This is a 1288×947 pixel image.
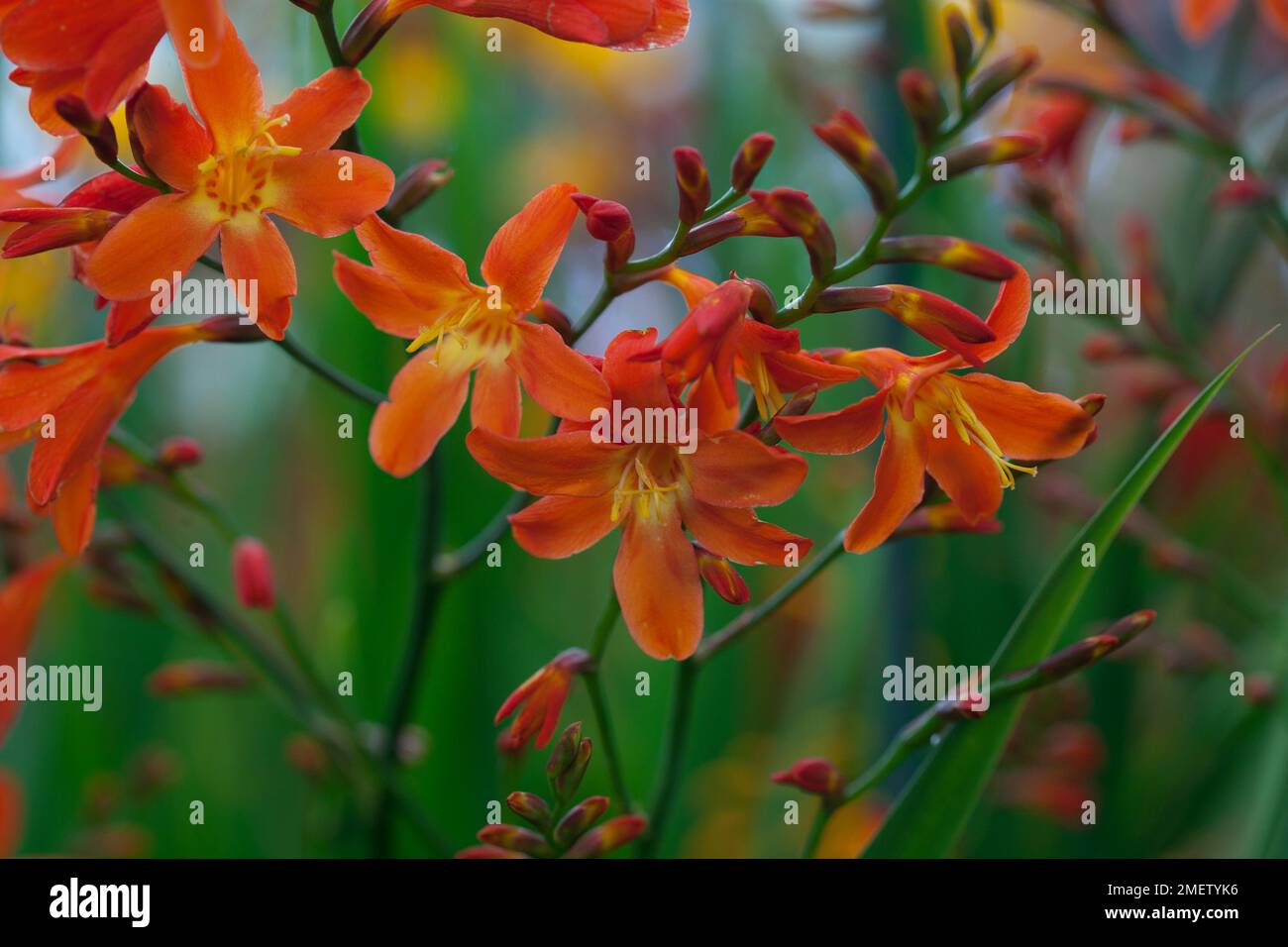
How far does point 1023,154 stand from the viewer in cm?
45

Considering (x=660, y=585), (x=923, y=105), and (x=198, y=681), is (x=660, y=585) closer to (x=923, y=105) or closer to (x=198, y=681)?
(x=923, y=105)

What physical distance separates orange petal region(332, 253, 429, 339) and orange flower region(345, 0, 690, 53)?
0.28 feet

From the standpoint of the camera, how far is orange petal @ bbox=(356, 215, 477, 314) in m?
0.42

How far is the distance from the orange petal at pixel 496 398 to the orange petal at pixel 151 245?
0.11 meters

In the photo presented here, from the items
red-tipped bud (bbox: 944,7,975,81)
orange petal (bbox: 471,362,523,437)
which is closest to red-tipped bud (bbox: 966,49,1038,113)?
red-tipped bud (bbox: 944,7,975,81)

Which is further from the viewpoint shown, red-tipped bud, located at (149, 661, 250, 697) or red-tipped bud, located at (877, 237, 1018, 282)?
red-tipped bud, located at (149, 661, 250, 697)

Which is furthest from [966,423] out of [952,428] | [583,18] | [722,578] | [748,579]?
[748,579]

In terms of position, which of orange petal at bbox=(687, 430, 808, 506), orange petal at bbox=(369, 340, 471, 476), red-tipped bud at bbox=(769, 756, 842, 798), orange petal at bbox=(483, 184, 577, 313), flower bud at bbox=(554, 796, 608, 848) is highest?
orange petal at bbox=(483, 184, 577, 313)

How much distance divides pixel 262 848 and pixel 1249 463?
94cm

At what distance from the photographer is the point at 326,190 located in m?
0.41

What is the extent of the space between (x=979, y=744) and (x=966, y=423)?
0.15 m

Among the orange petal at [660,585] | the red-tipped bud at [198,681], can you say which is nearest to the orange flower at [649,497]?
the orange petal at [660,585]

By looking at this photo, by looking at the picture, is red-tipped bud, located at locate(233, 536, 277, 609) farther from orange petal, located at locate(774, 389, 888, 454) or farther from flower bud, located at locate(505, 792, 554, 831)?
orange petal, located at locate(774, 389, 888, 454)
